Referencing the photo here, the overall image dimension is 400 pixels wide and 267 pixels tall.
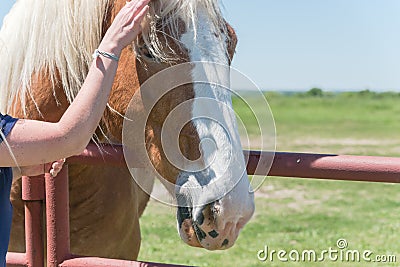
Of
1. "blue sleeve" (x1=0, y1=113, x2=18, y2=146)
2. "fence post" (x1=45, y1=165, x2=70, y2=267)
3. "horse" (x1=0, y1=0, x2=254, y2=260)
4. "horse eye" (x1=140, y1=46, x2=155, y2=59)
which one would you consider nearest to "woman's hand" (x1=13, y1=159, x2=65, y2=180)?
"fence post" (x1=45, y1=165, x2=70, y2=267)

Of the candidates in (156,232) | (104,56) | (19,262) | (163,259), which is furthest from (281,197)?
(104,56)

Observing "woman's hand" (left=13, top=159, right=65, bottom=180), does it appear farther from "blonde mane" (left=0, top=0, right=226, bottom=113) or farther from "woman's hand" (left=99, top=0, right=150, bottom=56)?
"woman's hand" (left=99, top=0, right=150, bottom=56)

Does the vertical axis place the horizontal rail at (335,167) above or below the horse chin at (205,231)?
above

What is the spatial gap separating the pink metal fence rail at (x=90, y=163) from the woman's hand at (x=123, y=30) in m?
0.57

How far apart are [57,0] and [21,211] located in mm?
972

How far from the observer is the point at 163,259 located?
582 cm

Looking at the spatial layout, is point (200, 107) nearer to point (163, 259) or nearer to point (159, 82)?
point (159, 82)

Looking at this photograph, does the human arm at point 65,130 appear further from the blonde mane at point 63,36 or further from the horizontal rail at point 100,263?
the horizontal rail at point 100,263

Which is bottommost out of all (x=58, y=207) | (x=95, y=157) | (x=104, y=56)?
(x=58, y=207)

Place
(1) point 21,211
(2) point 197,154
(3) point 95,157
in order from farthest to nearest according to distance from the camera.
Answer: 1. (1) point 21,211
2. (3) point 95,157
3. (2) point 197,154

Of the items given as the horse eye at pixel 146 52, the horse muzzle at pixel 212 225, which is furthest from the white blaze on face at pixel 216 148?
the horse eye at pixel 146 52

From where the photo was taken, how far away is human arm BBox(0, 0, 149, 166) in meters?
1.74

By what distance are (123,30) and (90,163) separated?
2.39 ft

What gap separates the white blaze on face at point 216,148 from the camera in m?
1.93
